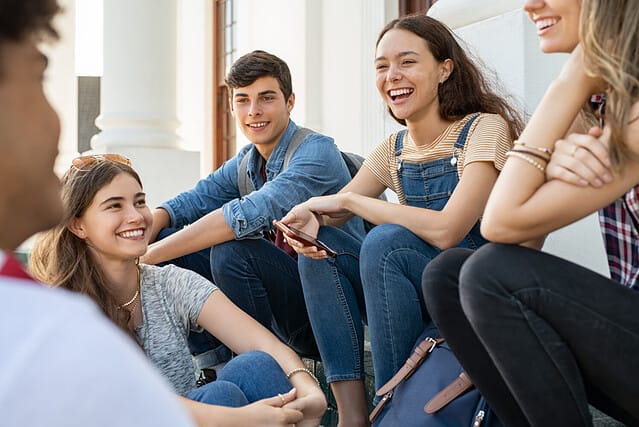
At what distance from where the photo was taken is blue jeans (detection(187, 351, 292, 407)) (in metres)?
2.39

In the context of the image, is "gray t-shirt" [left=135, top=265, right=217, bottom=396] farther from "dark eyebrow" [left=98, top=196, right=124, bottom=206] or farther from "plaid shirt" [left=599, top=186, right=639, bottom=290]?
"plaid shirt" [left=599, top=186, right=639, bottom=290]

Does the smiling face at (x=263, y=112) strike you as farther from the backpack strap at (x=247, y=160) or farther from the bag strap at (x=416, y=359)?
the bag strap at (x=416, y=359)

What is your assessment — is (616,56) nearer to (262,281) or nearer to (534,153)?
(534,153)

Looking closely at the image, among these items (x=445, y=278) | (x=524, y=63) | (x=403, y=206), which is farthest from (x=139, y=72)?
(x=445, y=278)

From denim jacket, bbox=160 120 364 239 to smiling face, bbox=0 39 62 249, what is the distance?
254cm

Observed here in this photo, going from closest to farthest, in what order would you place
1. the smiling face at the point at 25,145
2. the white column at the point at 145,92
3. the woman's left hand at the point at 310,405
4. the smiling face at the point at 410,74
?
the smiling face at the point at 25,145
the woman's left hand at the point at 310,405
the smiling face at the point at 410,74
the white column at the point at 145,92

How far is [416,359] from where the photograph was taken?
2.61m

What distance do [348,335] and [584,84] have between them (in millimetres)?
1287

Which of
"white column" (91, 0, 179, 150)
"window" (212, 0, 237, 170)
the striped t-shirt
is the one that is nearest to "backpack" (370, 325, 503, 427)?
Answer: the striped t-shirt

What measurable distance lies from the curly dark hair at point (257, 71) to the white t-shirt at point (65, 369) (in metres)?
3.37

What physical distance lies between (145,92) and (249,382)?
17.9 feet

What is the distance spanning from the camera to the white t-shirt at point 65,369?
606 mm

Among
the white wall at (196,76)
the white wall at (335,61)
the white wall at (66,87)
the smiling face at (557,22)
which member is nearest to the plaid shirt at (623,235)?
the smiling face at (557,22)

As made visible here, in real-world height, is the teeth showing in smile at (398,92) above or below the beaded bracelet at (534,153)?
above
